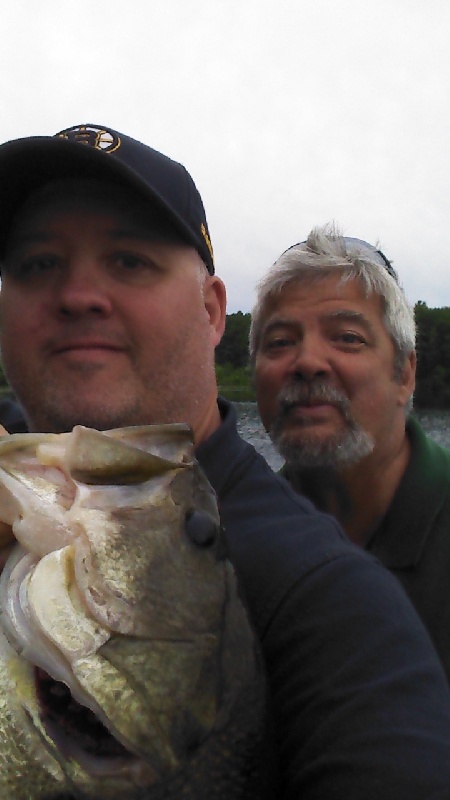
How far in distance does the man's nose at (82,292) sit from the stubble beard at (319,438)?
2.01m

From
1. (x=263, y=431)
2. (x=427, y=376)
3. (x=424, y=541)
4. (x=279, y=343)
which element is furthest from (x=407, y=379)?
(x=427, y=376)

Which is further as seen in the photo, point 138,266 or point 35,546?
point 138,266

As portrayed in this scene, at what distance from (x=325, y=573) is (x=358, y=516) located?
2320 mm

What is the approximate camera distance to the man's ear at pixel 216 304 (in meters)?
2.55

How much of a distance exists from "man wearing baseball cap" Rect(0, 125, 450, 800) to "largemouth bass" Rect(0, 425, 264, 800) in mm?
260

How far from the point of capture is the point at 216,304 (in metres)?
2.61

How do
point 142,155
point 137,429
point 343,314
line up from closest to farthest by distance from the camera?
1. point 137,429
2. point 142,155
3. point 343,314

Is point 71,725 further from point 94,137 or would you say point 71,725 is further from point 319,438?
point 319,438

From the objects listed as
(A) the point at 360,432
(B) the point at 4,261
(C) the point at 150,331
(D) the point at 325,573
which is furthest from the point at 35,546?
(A) the point at 360,432

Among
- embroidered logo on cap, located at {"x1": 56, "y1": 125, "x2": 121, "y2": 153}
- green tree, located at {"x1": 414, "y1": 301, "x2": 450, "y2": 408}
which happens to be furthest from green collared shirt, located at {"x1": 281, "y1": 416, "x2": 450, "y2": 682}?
green tree, located at {"x1": 414, "y1": 301, "x2": 450, "y2": 408}

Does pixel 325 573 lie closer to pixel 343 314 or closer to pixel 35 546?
pixel 35 546

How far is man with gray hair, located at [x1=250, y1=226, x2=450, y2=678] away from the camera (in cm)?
399

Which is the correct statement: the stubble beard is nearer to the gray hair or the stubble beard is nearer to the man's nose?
the gray hair

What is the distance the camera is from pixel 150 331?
2242 millimetres
